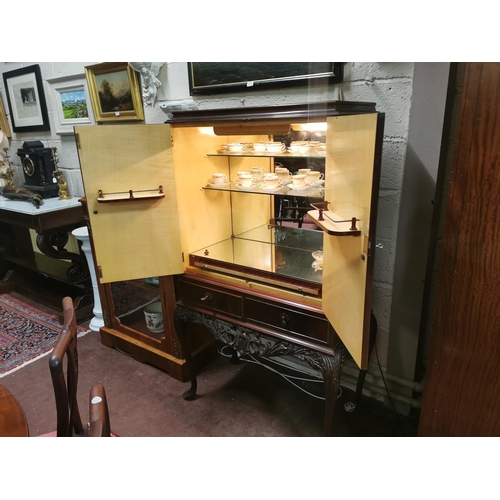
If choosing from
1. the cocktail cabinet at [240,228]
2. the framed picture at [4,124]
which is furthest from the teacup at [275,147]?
the framed picture at [4,124]

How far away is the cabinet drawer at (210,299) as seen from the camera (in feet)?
5.38

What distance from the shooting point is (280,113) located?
132cm

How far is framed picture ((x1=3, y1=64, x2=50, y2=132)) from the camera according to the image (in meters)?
2.91

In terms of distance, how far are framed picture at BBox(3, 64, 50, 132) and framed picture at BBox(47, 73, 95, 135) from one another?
0.47 feet

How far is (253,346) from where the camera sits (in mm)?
1612

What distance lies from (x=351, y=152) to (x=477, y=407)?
82 cm

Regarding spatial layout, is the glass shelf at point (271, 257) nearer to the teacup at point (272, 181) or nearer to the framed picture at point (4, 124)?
the teacup at point (272, 181)

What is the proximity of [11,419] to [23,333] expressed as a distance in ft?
6.51

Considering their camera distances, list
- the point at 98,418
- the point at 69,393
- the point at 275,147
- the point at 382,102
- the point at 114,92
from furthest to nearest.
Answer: the point at 114,92
the point at 275,147
the point at 382,102
the point at 69,393
the point at 98,418

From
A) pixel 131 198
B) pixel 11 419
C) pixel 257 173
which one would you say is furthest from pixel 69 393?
pixel 257 173

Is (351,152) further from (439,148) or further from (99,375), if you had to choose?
(99,375)

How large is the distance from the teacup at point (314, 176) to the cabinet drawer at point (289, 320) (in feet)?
1.86

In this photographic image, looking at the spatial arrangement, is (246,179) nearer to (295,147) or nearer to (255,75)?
(295,147)

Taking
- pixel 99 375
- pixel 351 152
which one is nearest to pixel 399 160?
pixel 351 152
